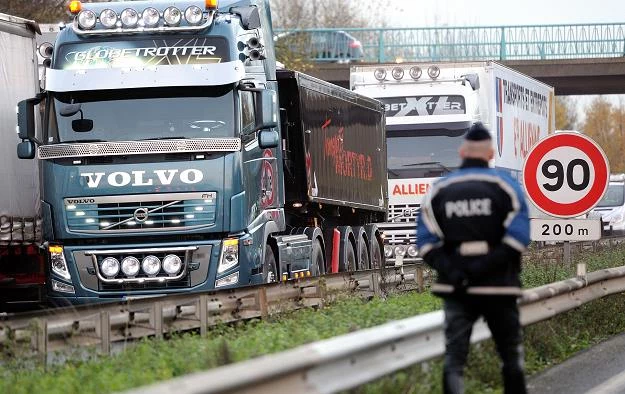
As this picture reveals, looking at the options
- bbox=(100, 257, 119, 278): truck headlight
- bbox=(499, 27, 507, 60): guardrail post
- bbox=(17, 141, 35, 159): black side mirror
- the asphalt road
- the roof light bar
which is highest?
bbox=(499, 27, 507, 60): guardrail post

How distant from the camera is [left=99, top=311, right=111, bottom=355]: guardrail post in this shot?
457 inches

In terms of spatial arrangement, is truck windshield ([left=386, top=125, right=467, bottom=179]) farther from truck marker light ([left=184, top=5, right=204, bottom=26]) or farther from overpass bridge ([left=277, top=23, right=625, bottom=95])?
overpass bridge ([left=277, top=23, right=625, bottom=95])

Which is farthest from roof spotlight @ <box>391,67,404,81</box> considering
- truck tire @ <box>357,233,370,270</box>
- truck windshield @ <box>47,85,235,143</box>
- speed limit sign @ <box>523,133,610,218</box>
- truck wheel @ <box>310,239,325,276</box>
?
speed limit sign @ <box>523,133,610,218</box>

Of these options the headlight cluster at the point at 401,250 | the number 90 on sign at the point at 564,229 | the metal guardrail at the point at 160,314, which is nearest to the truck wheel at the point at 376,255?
the headlight cluster at the point at 401,250

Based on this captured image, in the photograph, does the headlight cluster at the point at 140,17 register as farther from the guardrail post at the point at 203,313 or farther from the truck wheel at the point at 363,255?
the truck wheel at the point at 363,255

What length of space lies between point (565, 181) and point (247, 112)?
413cm

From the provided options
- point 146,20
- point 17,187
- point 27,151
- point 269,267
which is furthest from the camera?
point 17,187

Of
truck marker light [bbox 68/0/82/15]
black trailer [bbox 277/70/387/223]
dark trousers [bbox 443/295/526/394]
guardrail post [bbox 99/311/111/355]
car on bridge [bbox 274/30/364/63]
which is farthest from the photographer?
car on bridge [bbox 274/30/364/63]

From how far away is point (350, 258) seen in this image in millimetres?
22969

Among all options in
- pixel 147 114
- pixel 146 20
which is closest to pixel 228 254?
pixel 147 114

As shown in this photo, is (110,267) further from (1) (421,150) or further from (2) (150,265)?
(1) (421,150)

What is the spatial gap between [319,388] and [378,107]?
19.0 meters

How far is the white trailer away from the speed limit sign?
22.0 ft

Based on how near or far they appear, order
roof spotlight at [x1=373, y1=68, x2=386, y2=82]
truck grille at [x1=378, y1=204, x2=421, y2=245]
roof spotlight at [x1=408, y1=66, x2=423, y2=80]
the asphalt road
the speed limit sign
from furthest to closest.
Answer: roof spotlight at [x1=373, y1=68, x2=386, y2=82] → roof spotlight at [x1=408, y1=66, x2=423, y2=80] → truck grille at [x1=378, y1=204, x2=421, y2=245] → the speed limit sign → the asphalt road
